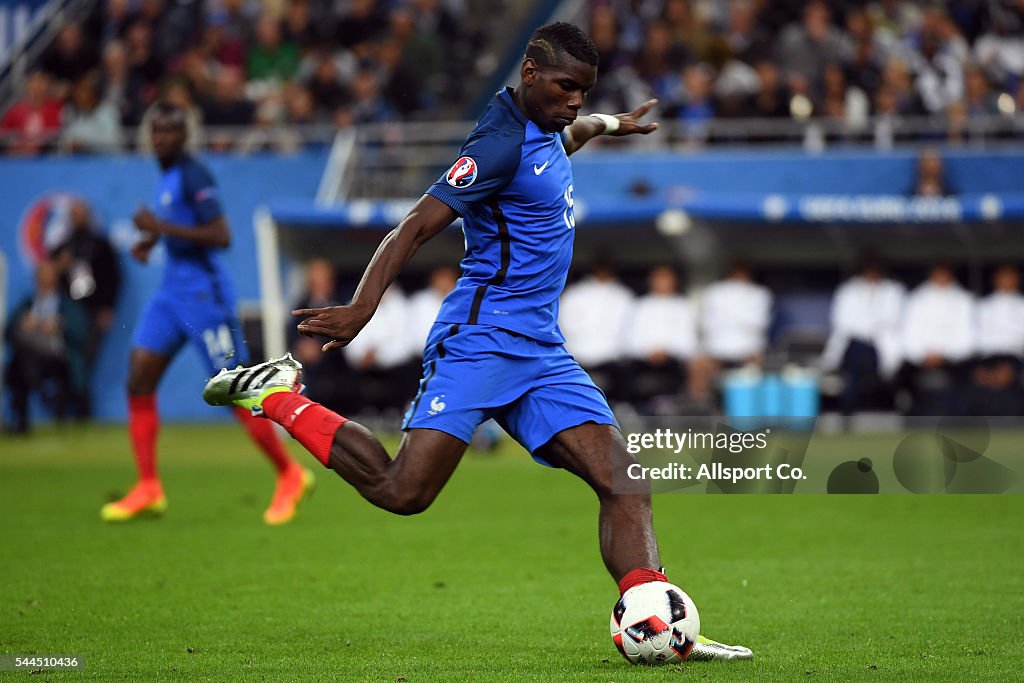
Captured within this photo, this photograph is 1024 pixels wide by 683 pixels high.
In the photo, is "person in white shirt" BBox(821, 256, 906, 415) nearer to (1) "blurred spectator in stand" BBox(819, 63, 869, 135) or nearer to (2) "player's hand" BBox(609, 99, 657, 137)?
(1) "blurred spectator in stand" BBox(819, 63, 869, 135)

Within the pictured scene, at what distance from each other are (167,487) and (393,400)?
19.6 ft

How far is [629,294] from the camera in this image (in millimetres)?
18984

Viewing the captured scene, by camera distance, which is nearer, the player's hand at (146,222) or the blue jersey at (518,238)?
the blue jersey at (518,238)

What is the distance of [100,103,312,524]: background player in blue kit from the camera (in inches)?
397

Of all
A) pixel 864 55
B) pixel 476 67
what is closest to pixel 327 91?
pixel 476 67

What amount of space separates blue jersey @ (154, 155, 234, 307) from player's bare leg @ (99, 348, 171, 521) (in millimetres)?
538

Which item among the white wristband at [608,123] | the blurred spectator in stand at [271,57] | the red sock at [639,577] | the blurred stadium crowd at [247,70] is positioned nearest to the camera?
the red sock at [639,577]

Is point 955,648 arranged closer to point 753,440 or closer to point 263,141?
point 753,440

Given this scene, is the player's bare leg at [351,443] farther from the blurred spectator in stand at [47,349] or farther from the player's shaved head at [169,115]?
the blurred spectator in stand at [47,349]

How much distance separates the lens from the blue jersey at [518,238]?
19.0 feet

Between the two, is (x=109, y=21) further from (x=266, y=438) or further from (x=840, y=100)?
(x=266, y=438)

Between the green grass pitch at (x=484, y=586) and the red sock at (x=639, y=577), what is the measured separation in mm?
300

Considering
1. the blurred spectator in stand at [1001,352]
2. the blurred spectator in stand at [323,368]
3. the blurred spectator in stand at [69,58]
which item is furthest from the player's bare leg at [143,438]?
the blurred spectator in stand at [69,58]

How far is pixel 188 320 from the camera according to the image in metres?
10.0
